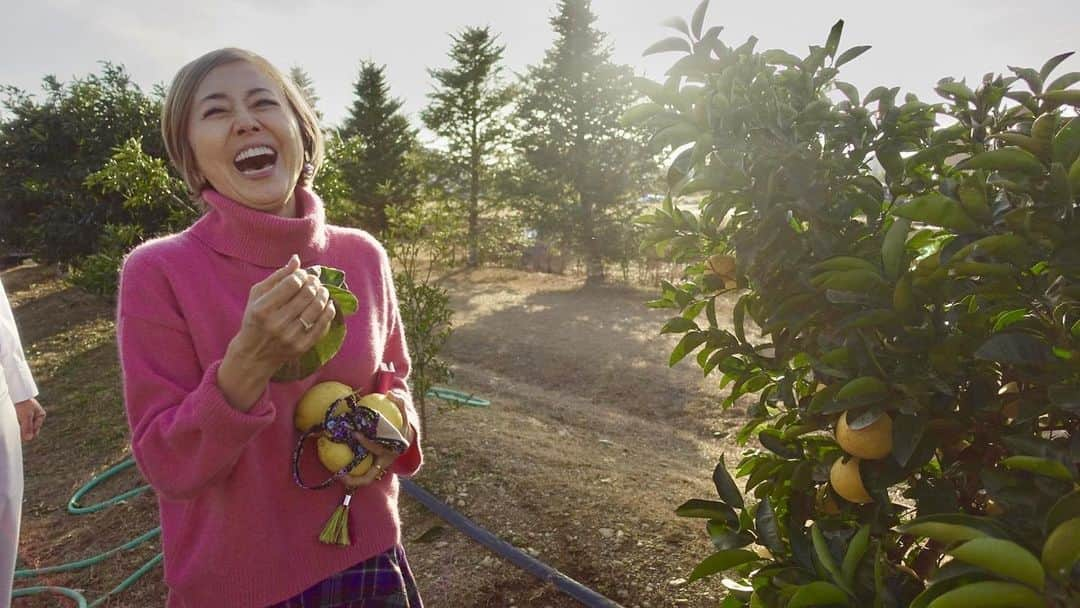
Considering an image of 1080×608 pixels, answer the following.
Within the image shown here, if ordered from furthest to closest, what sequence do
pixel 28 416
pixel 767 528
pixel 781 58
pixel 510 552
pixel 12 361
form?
1. pixel 510 552
2. pixel 28 416
3. pixel 12 361
4. pixel 781 58
5. pixel 767 528

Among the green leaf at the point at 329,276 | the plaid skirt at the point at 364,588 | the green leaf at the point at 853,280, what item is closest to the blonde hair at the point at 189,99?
the green leaf at the point at 329,276

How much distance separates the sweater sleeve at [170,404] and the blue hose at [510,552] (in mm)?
1808

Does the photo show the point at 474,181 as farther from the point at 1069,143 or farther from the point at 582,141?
the point at 1069,143

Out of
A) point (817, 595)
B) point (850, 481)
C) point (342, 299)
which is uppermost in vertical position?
point (342, 299)

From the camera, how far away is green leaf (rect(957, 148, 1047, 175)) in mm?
1165

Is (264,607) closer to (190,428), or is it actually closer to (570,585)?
(190,428)

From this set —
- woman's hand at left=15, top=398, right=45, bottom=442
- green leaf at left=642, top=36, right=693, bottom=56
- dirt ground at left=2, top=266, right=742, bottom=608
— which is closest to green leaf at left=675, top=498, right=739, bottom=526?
green leaf at left=642, top=36, right=693, bottom=56

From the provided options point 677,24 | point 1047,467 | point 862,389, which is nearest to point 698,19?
point 677,24

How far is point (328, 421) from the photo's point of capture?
60.6 inches

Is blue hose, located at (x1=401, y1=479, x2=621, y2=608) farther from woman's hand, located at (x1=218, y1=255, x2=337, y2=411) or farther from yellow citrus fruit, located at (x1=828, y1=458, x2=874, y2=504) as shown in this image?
woman's hand, located at (x1=218, y1=255, x2=337, y2=411)

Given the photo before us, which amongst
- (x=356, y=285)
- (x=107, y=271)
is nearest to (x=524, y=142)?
(x=107, y=271)

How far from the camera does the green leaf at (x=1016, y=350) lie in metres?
1.15

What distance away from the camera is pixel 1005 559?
89 cm

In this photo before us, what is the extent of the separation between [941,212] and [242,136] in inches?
57.5
